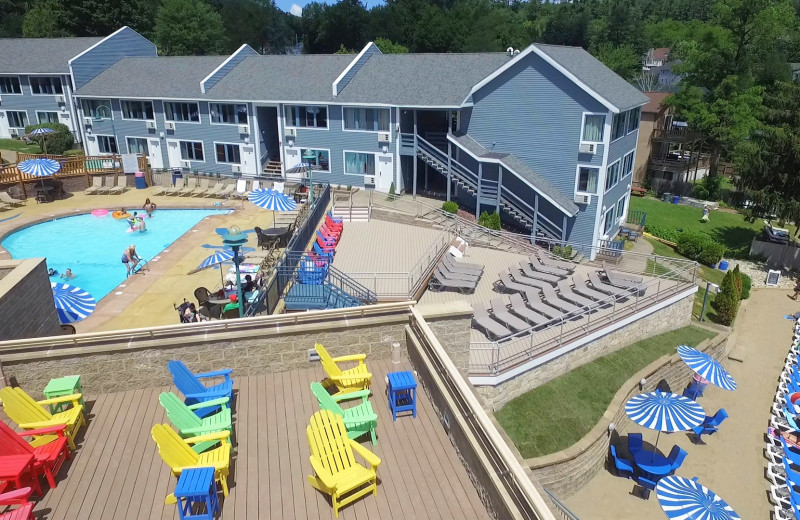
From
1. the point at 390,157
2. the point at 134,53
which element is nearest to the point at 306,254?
the point at 390,157

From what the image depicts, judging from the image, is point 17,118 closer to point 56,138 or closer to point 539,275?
point 56,138

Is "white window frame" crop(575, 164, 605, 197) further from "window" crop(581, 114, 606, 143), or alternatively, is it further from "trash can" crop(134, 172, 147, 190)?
"trash can" crop(134, 172, 147, 190)

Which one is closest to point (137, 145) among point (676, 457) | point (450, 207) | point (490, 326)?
point (450, 207)

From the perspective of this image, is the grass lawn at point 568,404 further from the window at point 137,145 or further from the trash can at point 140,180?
the window at point 137,145

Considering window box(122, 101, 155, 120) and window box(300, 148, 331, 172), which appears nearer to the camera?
window box(300, 148, 331, 172)

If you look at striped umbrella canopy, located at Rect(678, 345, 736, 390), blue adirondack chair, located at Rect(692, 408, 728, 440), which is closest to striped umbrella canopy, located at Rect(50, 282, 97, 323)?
striped umbrella canopy, located at Rect(678, 345, 736, 390)

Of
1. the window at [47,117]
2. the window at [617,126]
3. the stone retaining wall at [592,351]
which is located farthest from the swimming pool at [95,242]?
the window at [47,117]
